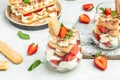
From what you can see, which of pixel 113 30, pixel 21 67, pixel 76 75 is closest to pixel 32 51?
pixel 21 67

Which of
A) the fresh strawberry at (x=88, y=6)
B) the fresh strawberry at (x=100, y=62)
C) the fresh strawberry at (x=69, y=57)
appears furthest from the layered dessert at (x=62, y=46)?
the fresh strawberry at (x=88, y=6)

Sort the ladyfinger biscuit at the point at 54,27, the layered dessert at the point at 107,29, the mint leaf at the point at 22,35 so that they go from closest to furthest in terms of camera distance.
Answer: the ladyfinger biscuit at the point at 54,27 < the layered dessert at the point at 107,29 < the mint leaf at the point at 22,35

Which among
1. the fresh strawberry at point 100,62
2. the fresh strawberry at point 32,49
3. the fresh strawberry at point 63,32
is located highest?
the fresh strawberry at point 63,32

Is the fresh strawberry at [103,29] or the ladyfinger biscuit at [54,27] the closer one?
the ladyfinger biscuit at [54,27]

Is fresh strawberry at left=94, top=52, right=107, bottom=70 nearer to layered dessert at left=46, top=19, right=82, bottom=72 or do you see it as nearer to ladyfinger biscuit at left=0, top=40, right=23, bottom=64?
layered dessert at left=46, top=19, right=82, bottom=72

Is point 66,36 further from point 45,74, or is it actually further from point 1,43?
point 1,43

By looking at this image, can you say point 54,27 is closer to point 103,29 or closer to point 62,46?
point 62,46

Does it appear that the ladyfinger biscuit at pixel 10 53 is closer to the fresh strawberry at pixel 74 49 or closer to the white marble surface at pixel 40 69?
the white marble surface at pixel 40 69
